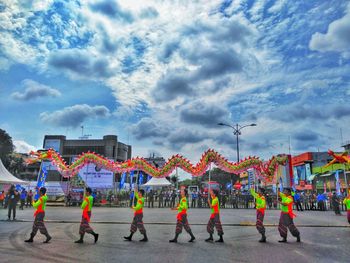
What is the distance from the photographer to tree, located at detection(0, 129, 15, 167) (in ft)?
153

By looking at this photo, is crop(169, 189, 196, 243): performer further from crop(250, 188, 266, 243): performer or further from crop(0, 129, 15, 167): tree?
crop(0, 129, 15, 167): tree

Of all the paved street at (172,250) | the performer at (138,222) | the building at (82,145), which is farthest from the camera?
the building at (82,145)

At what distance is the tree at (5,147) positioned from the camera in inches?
1838

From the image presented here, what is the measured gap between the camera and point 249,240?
9.59 metres

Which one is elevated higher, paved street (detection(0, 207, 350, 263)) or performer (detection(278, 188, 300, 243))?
performer (detection(278, 188, 300, 243))

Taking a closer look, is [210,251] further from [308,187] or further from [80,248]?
[308,187]

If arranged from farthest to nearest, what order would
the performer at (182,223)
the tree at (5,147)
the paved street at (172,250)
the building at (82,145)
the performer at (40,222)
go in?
1. the building at (82,145)
2. the tree at (5,147)
3. the performer at (182,223)
4. the performer at (40,222)
5. the paved street at (172,250)

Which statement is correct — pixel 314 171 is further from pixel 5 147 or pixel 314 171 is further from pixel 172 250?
pixel 5 147

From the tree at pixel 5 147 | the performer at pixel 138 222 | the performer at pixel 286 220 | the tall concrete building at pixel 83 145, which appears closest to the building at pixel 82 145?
the tall concrete building at pixel 83 145

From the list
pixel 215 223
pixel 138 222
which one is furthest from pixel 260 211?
pixel 138 222

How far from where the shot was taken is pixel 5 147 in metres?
47.8

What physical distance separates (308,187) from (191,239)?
1534 inches

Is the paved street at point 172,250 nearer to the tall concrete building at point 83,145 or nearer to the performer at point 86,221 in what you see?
the performer at point 86,221

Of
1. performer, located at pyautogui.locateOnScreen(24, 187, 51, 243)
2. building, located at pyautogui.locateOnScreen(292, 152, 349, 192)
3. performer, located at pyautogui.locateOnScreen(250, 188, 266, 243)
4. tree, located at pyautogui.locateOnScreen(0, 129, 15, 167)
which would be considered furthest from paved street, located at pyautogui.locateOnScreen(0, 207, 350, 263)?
tree, located at pyautogui.locateOnScreen(0, 129, 15, 167)
